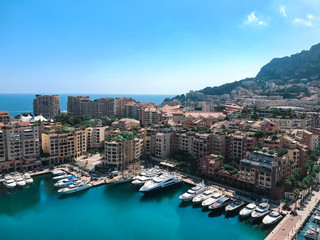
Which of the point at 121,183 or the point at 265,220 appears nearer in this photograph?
the point at 265,220

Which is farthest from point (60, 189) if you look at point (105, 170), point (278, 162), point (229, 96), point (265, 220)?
point (229, 96)

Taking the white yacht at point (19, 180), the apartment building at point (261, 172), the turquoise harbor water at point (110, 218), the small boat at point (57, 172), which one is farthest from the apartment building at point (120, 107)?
the apartment building at point (261, 172)

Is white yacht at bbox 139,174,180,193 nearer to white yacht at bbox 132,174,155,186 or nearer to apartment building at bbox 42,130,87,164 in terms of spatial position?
white yacht at bbox 132,174,155,186

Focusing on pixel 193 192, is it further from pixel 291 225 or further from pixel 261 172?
pixel 291 225

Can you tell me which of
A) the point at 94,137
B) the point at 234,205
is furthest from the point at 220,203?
the point at 94,137

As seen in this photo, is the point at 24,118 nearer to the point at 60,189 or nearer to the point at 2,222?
the point at 60,189

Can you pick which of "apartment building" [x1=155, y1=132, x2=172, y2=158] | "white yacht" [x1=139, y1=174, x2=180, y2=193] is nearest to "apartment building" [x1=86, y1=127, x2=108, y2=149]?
"apartment building" [x1=155, y1=132, x2=172, y2=158]

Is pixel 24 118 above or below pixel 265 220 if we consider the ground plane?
above
